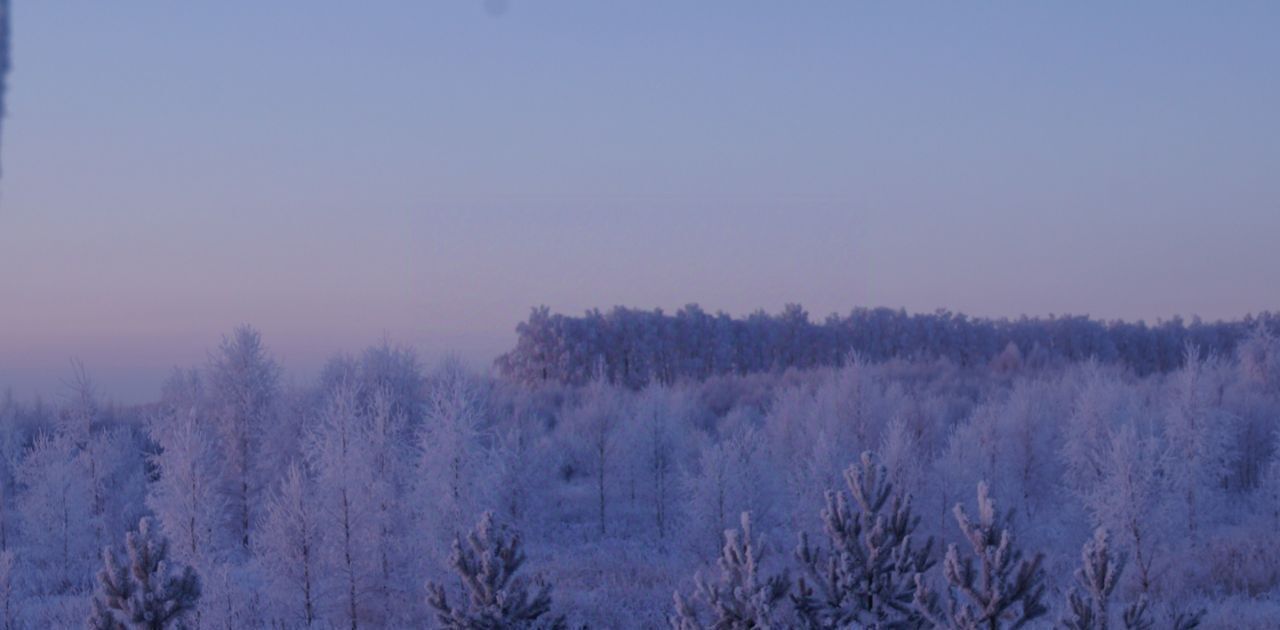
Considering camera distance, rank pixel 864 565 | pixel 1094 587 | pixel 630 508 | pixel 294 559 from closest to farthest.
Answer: pixel 1094 587 < pixel 864 565 < pixel 294 559 < pixel 630 508

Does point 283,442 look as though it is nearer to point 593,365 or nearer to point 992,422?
point 992,422

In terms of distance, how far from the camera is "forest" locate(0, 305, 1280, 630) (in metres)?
10.0

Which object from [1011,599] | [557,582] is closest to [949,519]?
[557,582]

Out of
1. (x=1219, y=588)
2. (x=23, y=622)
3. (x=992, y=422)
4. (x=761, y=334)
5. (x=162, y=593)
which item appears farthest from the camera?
(x=761, y=334)

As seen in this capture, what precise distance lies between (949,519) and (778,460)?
8.30 m

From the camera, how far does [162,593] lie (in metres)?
10.6

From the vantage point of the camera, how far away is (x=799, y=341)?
102188 millimetres

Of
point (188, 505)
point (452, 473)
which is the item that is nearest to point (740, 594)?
point (188, 505)

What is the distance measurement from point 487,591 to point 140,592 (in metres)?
3.35

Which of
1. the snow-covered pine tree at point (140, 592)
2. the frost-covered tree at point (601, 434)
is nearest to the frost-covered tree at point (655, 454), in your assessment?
the frost-covered tree at point (601, 434)

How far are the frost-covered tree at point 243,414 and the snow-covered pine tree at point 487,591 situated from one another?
64.2 feet

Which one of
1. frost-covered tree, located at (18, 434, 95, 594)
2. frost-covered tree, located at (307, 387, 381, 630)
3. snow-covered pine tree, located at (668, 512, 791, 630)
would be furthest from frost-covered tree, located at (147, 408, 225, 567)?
snow-covered pine tree, located at (668, 512, 791, 630)

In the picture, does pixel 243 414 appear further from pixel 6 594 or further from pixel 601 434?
pixel 6 594

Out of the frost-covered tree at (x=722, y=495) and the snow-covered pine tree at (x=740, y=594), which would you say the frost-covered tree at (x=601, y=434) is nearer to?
the frost-covered tree at (x=722, y=495)
